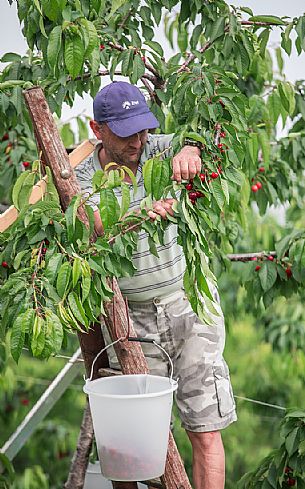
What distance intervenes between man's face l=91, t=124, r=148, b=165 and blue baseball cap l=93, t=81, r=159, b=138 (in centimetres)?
4

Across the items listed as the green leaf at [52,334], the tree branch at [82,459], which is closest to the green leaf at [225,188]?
the green leaf at [52,334]

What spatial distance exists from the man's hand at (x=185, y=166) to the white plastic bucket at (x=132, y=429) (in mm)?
494

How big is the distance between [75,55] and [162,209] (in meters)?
0.47

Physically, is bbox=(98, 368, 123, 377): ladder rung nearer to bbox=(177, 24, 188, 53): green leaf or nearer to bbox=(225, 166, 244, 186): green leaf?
bbox=(225, 166, 244, 186): green leaf

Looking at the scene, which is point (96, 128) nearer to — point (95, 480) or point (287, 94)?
point (287, 94)

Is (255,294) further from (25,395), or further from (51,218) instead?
(25,395)

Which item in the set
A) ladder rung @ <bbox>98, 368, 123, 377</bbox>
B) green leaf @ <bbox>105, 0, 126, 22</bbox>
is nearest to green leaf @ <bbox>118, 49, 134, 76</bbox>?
green leaf @ <bbox>105, 0, 126, 22</bbox>

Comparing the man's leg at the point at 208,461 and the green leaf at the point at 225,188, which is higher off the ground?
the green leaf at the point at 225,188

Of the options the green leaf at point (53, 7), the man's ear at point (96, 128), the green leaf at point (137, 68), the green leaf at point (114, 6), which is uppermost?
the green leaf at point (53, 7)

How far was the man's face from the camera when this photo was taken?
2.71m

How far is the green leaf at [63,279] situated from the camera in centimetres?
217

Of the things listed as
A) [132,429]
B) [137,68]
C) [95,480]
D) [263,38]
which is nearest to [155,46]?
[137,68]

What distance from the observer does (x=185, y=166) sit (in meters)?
2.34

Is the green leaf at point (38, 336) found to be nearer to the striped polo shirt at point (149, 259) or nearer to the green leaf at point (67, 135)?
the striped polo shirt at point (149, 259)
